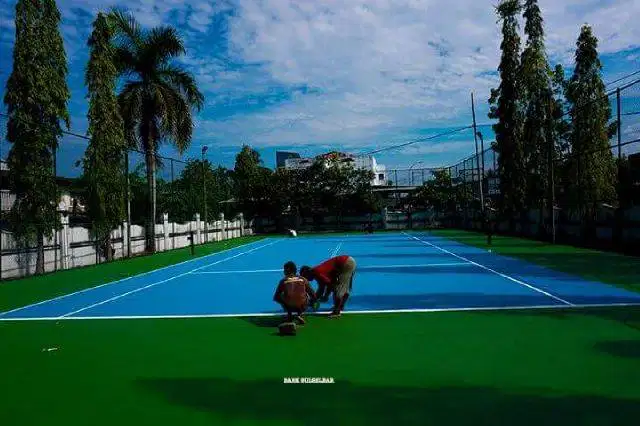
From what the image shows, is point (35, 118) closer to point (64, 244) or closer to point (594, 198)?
point (64, 244)

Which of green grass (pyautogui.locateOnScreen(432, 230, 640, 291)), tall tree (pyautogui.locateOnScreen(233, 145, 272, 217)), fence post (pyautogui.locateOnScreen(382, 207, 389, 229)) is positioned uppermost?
tall tree (pyautogui.locateOnScreen(233, 145, 272, 217))

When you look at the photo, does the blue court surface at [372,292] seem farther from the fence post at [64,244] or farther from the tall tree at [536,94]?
the tall tree at [536,94]

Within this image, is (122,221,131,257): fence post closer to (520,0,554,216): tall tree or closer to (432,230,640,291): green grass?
(432,230,640,291): green grass

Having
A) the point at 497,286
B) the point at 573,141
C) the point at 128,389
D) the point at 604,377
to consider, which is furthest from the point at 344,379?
the point at 573,141

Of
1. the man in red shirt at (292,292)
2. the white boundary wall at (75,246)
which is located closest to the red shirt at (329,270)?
the man in red shirt at (292,292)

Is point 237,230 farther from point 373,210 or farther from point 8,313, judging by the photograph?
point 8,313

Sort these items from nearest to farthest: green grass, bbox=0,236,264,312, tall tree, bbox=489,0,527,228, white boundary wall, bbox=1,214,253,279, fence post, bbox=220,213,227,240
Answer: green grass, bbox=0,236,264,312 → white boundary wall, bbox=1,214,253,279 → tall tree, bbox=489,0,527,228 → fence post, bbox=220,213,227,240

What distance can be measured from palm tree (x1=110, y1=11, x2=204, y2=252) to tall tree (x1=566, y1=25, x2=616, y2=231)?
62.4 feet

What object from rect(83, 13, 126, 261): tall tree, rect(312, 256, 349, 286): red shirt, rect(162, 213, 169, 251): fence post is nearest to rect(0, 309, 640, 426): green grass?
rect(312, 256, 349, 286): red shirt

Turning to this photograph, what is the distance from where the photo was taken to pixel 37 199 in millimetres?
19188

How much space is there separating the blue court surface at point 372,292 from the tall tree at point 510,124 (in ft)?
61.0

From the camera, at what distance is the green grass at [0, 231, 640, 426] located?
513 cm

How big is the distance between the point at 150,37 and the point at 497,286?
2410cm

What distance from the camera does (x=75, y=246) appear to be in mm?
22750
